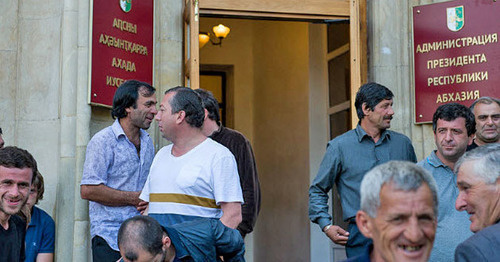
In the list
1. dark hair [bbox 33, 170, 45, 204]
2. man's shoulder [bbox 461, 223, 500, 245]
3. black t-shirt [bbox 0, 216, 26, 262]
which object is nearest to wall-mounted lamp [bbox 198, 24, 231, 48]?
dark hair [bbox 33, 170, 45, 204]

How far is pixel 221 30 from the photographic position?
11.4 metres

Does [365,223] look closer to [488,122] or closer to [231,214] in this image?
[231,214]

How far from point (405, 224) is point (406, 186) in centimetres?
13

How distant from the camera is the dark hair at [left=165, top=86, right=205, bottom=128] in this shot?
4555 millimetres

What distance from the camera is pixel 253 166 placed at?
5.35 m

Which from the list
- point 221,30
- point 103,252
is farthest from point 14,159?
point 221,30

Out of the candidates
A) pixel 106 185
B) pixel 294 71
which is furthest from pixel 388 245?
pixel 294 71

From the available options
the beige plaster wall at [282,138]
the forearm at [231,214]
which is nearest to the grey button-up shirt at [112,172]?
the forearm at [231,214]

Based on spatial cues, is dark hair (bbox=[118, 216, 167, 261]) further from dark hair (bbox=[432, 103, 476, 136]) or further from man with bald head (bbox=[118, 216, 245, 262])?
dark hair (bbox=[432, 103, 476, 136])

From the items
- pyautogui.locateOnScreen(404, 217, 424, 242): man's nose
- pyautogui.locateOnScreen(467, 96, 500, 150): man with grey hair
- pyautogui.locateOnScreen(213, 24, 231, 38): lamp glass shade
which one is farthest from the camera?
pyautogui.locateOnScreen(213, 24, 231, 38): lamp glass shade

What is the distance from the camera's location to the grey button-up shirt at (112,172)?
526 cm

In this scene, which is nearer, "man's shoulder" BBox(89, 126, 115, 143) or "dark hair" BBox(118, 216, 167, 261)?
"dark hair" BBox(118, 216, 167, 261)

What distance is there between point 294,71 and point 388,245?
7.53 metres

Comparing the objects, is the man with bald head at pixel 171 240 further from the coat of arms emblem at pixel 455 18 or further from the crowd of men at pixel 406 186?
the coat of arms emblem at pixel 455 18
